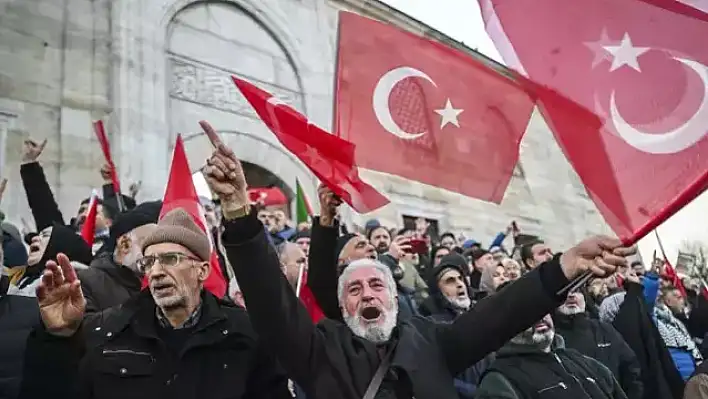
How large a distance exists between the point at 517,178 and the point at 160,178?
9315 millimetres

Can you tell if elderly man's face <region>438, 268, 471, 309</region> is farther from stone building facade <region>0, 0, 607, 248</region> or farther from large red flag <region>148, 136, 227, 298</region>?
stone building facade <region>0, 0, 607, 248</region>

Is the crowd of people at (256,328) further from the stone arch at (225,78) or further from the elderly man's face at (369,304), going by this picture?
the stone arch at (225,78)

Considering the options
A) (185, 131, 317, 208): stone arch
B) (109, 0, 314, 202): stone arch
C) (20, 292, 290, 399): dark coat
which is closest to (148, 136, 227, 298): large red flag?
(20, 292, 290, 399): dark coat

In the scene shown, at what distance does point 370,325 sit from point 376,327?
0.09 feet

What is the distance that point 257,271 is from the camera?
2260 mm

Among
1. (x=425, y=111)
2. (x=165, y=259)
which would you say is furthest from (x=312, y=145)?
(x=165, y=259)

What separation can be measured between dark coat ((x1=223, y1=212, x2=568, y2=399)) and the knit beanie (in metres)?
0.43

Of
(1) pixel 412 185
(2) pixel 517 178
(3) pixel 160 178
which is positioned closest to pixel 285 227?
(3) pixel 160 178

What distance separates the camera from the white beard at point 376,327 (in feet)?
8.65

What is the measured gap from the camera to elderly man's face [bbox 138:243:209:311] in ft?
8.07

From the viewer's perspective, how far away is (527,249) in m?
5.56

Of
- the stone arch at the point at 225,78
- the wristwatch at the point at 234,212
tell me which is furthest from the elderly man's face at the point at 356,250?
the stone arch at the point at 225,78

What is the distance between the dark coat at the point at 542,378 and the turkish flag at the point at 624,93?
1066 mm

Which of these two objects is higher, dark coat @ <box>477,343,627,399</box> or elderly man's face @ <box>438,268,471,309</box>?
elderly man's face @ <box>438,268,471,309</box>
